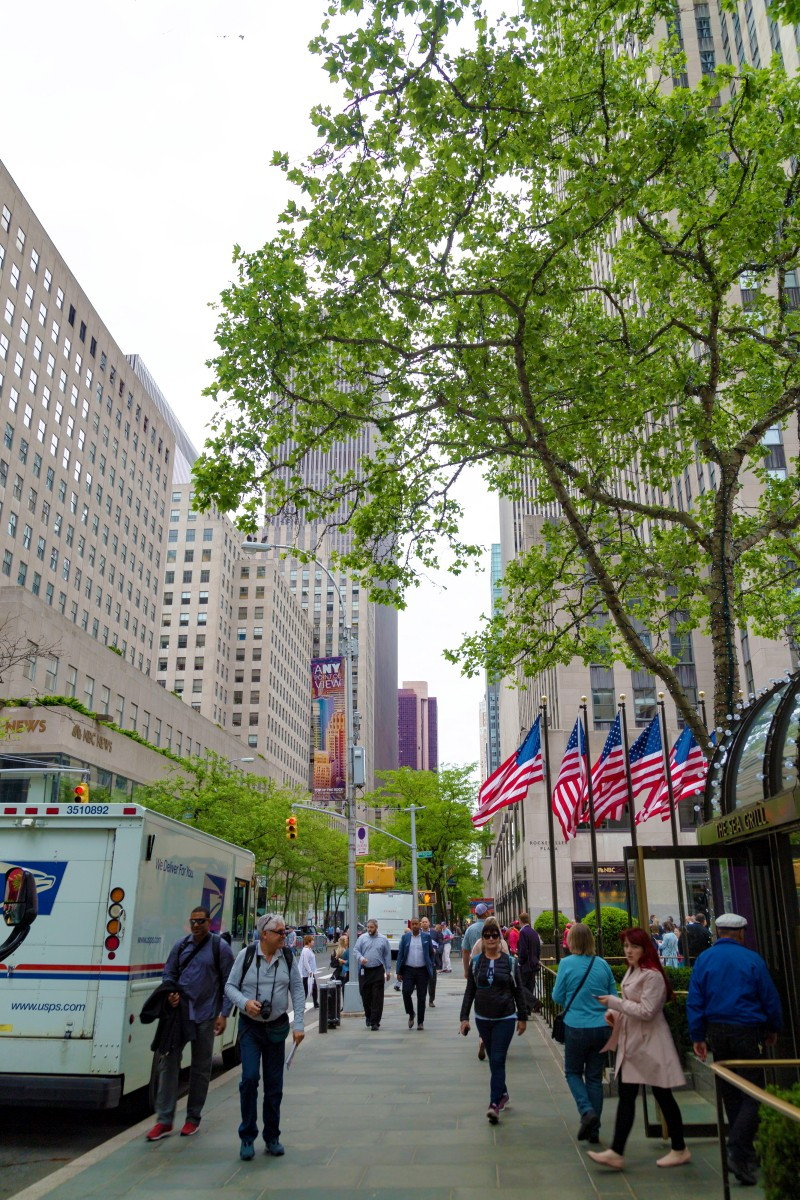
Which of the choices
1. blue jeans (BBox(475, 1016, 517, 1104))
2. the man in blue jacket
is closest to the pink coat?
blue jeans (BBox(475, 1016, 517, 1104))

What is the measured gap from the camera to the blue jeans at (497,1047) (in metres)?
8.75

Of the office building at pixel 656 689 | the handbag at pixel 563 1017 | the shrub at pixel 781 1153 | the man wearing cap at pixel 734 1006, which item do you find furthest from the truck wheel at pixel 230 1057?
the office building at pixel 656 689

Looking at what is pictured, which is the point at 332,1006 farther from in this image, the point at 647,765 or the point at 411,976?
the point at 647,765

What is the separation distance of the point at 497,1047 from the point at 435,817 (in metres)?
57.4

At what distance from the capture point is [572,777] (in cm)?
1791

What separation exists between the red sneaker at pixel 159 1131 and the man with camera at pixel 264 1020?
96 centimetres

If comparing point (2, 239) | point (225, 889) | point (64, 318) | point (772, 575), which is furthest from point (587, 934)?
point (64, 318)

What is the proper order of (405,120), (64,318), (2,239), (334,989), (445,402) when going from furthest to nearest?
(64,318), (2,239), (334,989), (445,402), (405,120)

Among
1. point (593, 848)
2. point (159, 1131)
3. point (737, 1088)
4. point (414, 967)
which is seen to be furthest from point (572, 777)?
point (737, 1088)

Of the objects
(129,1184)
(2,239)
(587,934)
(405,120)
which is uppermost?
(2,239)

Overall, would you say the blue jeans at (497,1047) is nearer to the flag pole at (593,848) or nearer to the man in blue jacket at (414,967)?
the flag pole at (593,848)

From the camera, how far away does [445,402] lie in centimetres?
1420

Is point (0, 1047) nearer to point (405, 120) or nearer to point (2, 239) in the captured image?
point (405, 120)

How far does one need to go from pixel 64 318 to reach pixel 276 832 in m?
42.3
